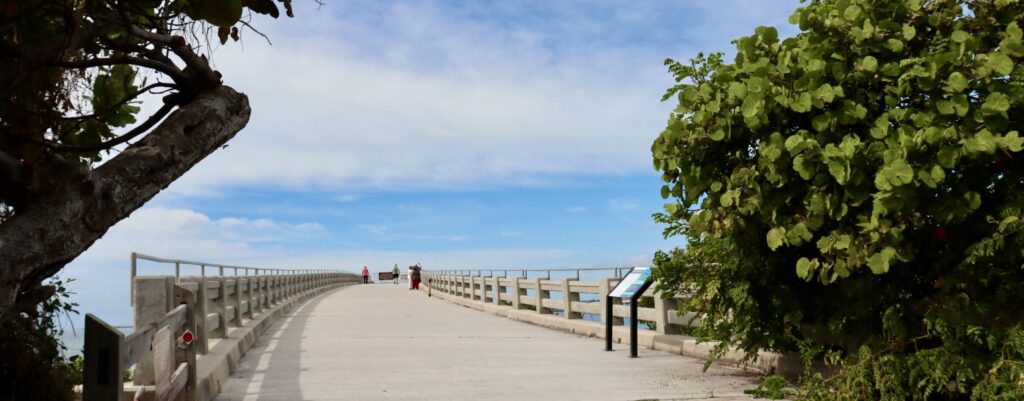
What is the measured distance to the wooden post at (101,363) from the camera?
153 inches

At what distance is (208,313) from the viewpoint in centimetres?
1110

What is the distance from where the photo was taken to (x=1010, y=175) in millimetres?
5699

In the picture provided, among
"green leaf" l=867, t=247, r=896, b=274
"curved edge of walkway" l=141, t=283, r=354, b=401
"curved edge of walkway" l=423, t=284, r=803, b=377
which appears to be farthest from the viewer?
"curved edge of walkway" l=423, t=284, r=803, b=377

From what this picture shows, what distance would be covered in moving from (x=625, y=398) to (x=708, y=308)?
130 cm

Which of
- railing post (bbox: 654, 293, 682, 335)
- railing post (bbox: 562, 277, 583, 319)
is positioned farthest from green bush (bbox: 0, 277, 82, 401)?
railing post (bbox: 562, 277, 583, 319)

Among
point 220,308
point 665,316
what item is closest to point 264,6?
point 220,308

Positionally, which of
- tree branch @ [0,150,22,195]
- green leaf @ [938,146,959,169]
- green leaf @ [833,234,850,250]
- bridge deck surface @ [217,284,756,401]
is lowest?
bridge deck surface @ [217,284,756,401]

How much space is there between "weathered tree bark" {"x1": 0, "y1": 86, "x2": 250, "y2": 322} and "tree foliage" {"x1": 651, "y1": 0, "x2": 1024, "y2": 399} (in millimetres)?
3661

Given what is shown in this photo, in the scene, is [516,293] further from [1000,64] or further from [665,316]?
[1000,64]

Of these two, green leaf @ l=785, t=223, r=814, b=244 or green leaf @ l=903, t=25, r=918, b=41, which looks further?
green leaf @ l=785, t=223, r=814, b=244

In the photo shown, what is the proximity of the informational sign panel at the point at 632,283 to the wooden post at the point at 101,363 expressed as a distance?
760cm

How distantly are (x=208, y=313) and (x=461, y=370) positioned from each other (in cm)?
381

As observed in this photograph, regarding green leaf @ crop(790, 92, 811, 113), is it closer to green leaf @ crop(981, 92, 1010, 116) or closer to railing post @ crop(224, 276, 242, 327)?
green leaf @ crop(981, 92, 1010, 116)

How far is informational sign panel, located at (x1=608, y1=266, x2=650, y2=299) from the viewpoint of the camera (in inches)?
428
